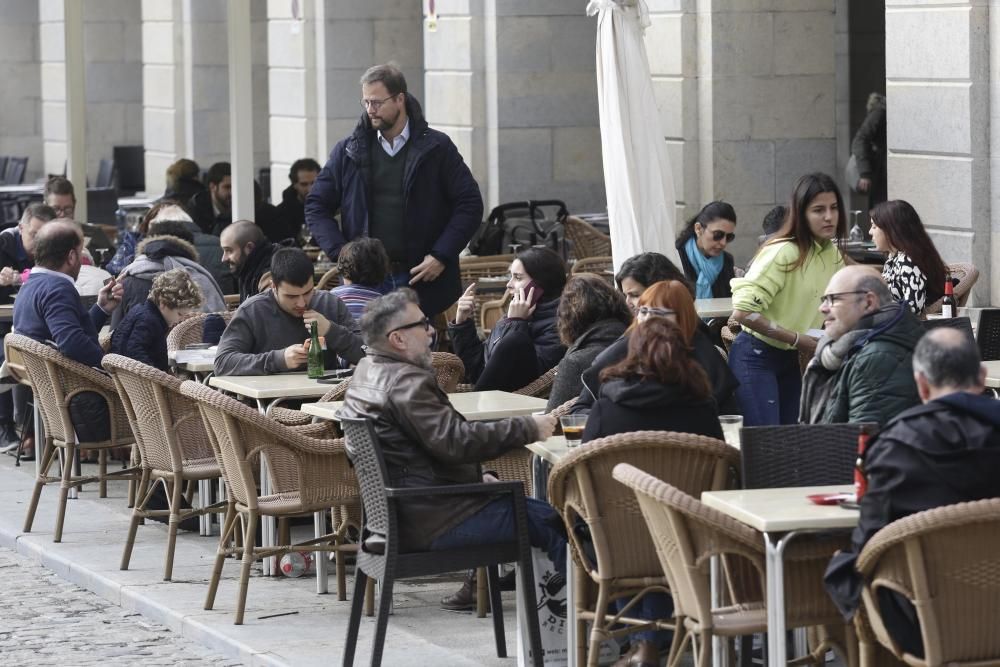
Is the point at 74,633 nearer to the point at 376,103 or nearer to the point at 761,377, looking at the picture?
the point at 761,377

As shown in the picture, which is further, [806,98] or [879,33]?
[879,33]

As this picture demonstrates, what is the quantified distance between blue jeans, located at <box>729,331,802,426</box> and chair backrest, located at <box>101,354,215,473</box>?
93.6 inches

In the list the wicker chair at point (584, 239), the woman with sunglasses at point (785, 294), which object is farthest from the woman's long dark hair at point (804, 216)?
the wicker chair at point (584, 239)

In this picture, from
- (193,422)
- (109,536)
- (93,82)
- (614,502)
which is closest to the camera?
(614,502)

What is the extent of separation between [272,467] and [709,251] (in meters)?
4.36

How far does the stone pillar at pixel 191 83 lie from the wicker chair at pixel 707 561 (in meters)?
21.7

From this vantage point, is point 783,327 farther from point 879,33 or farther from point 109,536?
point 879,33

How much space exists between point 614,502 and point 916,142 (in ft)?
19.7

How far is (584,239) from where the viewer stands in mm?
17047

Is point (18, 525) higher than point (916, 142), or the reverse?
point (916, 142)

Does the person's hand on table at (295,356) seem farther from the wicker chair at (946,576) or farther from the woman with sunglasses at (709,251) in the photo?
the wicker chair at (946,576)

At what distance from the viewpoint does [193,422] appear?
9562 mm

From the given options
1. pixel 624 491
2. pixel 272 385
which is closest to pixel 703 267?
pixel 272 385

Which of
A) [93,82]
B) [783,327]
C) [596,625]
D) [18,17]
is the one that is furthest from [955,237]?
[18,17]
